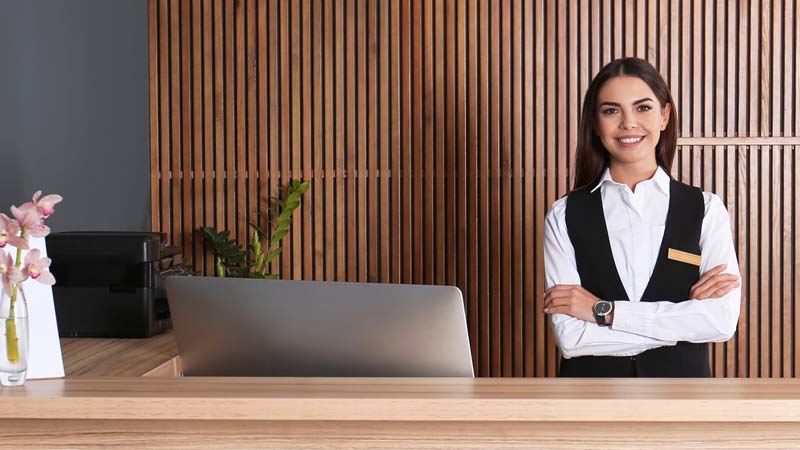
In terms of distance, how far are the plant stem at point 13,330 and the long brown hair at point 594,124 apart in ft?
6.31

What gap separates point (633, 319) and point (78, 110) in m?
2.46

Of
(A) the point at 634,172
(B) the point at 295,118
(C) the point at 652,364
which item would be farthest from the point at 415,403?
(B) the point at 295,118

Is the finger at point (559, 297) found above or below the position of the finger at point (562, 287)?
below

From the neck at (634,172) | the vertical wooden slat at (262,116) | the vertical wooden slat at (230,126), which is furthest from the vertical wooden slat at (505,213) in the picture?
the neck at (634,172)

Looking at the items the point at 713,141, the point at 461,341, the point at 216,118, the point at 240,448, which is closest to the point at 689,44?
the point at 713,141

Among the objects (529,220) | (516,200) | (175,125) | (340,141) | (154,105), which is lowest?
(529,220)

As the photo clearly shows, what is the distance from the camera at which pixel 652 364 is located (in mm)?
2693

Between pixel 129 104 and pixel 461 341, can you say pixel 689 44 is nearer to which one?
pixel 129 104

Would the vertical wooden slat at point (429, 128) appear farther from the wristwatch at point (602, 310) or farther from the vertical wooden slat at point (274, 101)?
the wristwatch at point (602, 310)

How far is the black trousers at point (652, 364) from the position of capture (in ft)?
8.82

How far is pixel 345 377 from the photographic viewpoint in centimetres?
170

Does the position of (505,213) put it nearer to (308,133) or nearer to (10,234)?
(308,133)

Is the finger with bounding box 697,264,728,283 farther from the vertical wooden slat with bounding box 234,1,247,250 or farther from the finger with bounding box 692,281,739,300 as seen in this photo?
the vertical wooden slat with bounding box 234,1,247,250

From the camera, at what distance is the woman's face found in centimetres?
282
